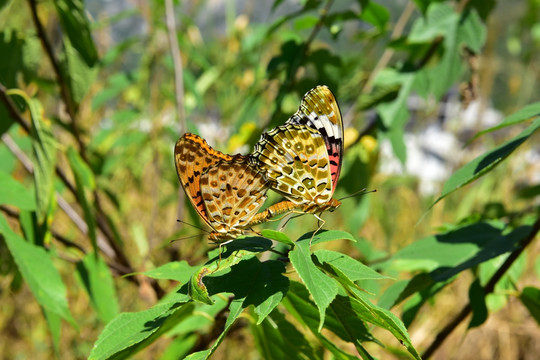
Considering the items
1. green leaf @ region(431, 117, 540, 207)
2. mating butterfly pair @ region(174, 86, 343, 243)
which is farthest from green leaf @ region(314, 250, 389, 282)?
mating butterfly pair @ region(174, 86, 343, 243)

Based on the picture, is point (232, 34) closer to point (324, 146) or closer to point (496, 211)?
point (496, 211)

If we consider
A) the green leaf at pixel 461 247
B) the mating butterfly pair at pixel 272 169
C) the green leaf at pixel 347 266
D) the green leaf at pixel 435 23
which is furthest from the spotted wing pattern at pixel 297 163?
the green leaf at pixel 435 23

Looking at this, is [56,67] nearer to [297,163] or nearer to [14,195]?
[14,195]

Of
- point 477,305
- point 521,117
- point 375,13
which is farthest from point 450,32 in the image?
point 477,305

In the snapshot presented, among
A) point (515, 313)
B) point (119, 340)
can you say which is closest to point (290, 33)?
point (119, 340)

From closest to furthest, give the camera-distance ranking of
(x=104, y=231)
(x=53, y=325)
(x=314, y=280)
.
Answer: (x=314, y=280) → (x=53, y=325) → (x=104, y=231)

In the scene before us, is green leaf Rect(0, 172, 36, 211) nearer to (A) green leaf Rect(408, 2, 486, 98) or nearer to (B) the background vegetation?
(B) the background vegetation
